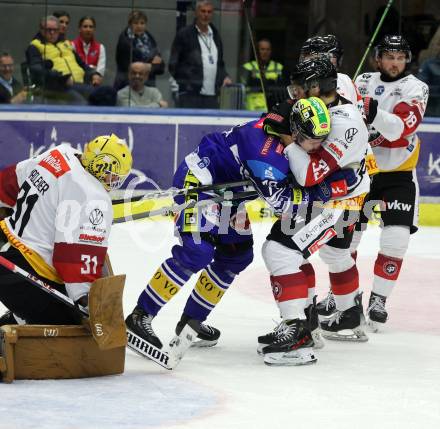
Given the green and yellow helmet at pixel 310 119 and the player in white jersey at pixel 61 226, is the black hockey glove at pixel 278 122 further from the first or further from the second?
the player in white jersey at pixel 61 226

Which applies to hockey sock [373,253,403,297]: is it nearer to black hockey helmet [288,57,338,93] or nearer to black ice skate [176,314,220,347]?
black ice skate [176,314,220,347]

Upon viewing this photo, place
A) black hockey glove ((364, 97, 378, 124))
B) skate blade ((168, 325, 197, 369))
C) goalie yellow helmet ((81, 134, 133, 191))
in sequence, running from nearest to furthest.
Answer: goalie yellow helmet ((81, 134, 133, 191)) < skate blade ((168, 325, 197, 369)) < black hockey glove ((364, 97, 378, 124))

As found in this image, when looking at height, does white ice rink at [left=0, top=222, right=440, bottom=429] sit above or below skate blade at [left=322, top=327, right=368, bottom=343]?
above

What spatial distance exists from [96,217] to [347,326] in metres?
1.47

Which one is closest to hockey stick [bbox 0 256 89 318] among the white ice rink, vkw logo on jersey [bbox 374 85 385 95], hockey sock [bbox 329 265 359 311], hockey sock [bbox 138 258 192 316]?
the white ice rink

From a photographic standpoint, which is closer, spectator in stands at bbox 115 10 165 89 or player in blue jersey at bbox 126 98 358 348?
player in blue jersey at bbox 126 98 358 348

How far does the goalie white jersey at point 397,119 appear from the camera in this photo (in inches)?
198

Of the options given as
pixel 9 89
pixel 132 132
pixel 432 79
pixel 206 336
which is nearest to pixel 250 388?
pixel 206 336

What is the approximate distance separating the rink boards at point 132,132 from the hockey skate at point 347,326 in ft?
9.85

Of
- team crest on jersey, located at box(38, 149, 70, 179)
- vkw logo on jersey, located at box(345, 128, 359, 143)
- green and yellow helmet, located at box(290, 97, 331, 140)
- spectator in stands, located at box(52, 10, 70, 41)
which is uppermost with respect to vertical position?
spectator in stands, located at box(52, 10, 70, 41)

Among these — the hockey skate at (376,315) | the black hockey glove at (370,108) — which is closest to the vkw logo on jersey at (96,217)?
the black hockey glove at (370,108)

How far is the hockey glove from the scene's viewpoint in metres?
4.25

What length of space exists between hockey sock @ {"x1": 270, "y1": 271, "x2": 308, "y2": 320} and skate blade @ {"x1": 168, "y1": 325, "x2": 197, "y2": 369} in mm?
331

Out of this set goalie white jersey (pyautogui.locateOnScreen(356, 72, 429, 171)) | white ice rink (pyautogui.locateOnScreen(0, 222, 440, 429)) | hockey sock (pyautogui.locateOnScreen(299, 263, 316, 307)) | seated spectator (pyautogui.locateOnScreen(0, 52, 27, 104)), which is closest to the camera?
white ice rink (pyautogui.locateOnScreen(0, 222, 440, 429))
